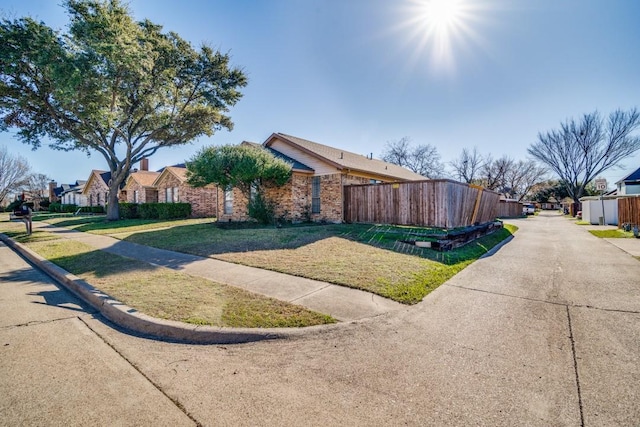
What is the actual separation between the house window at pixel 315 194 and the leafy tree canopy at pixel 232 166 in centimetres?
200

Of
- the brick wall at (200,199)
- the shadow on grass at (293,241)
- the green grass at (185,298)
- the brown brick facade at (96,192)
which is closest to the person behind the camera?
the green grass at (185,298)

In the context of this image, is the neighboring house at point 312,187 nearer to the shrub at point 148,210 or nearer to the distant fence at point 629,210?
the shrub at point 148,210

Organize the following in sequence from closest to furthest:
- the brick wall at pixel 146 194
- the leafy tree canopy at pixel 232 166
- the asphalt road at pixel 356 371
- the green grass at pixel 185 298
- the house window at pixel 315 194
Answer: the asphalt road at pixel 356 371
the green grass at pixel 185 298
the leafy tree canopy at pixel 232 166
the house window at pixel 315 194
the brick wall at pixel 146 194

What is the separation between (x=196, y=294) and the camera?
476cm

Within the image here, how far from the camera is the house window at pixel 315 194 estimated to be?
15336 mm

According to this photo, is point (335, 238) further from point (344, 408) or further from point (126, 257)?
point (344, 408)

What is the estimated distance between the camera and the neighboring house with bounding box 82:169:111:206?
33062 mm

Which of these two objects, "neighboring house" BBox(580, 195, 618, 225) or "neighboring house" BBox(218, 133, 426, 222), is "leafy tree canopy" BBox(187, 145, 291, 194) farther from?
"neighboring house" BBox(580, 195, 618, 225)

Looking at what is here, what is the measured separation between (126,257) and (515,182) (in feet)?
224

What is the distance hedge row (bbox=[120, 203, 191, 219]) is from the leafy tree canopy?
28.0ft

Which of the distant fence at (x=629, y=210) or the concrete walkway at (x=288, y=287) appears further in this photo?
the distant fence at (x=629, y=210)

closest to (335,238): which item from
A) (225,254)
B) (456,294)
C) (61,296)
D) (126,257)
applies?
(225,254)

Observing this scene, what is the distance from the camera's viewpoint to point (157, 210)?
70.0ft

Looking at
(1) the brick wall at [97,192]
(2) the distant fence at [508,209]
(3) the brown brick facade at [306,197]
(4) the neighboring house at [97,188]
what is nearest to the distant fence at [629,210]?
(3) the brown brick facade at [306,197]
